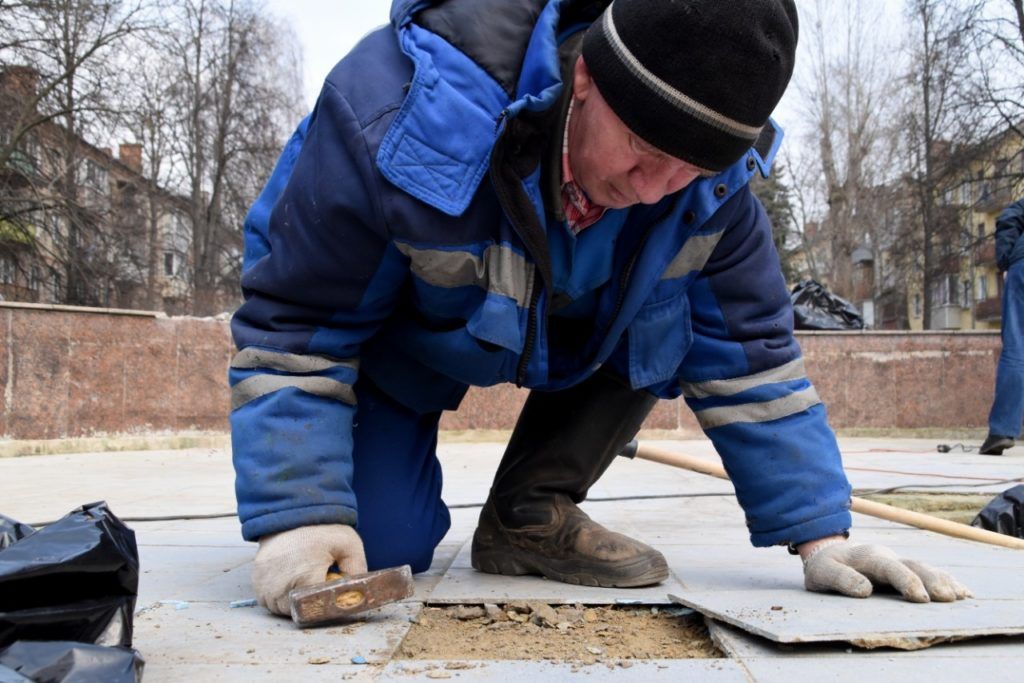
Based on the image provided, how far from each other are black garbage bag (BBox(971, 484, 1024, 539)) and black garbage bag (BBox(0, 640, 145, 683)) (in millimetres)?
3240

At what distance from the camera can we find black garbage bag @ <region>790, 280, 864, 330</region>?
10.8 m

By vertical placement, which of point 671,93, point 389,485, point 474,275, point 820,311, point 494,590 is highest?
point 671,93

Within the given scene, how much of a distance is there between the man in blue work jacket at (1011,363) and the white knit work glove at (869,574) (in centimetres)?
622

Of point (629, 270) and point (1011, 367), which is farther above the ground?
point (629, 270)

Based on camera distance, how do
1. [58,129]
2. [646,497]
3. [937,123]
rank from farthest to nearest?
1. [937,123]
2. [58,129]
3. [646,497]

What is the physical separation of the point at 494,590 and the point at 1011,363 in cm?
678

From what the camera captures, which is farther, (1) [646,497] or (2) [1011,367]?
(2) [1011,367]

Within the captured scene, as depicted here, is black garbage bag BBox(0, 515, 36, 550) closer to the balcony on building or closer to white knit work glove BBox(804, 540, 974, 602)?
white knit work glove BBox(804, 540, 974, 602)

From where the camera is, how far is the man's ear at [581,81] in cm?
173

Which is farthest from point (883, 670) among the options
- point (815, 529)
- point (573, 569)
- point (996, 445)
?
point (996, 445)

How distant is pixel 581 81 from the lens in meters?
1.75

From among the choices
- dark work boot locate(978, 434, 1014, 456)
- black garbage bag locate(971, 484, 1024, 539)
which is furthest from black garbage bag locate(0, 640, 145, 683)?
dark work boot locate(978, 434, 1014, 456)

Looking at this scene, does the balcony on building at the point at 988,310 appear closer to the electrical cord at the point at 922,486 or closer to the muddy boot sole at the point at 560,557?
the electrical cord at the point at 922,486

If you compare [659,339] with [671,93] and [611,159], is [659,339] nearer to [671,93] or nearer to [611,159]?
[611,159]
